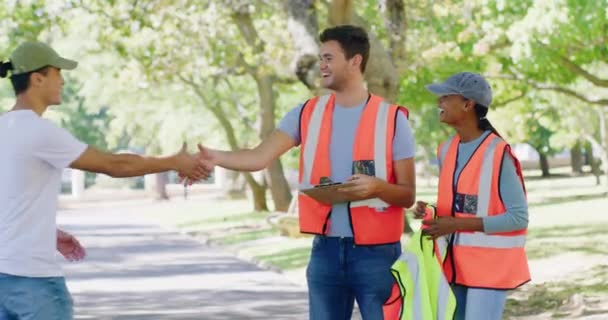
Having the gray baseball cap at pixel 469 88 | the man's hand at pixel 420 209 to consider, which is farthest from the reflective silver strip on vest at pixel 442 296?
the gray baseball cap at pixel 469 88

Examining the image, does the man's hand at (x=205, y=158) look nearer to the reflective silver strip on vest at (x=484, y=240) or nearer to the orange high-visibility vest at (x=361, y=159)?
the orange high-visibility vest at (x=361, y=159)

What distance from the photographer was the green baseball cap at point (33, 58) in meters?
6.02

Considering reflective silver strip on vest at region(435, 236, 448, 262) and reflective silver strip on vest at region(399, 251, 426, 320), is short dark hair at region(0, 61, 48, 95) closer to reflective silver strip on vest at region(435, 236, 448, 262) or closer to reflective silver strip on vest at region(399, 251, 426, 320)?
reflective silver strip on vest at region(399, 251, 426, 320)

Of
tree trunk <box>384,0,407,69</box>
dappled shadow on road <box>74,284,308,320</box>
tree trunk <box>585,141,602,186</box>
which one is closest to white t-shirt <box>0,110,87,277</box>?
dappled shadow on road <box>74,284,308,320</box>

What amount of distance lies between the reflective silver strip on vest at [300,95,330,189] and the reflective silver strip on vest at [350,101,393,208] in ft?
0.91

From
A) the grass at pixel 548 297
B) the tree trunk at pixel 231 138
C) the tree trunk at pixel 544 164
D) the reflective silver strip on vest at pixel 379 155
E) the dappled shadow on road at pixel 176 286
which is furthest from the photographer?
the tree trunk at pixel 544 164

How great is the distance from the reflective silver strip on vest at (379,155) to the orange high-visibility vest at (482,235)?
1.49 ft

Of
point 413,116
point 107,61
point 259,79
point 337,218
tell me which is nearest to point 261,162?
point 337,218

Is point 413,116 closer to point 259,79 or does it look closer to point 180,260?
point 259,79

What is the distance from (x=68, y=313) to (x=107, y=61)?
1919 inches

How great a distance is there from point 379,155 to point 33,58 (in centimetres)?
162

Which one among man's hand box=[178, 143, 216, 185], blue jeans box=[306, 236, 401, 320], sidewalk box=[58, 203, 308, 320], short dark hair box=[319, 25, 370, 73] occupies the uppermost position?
short dark hair box=[319, 25, 370, 73]

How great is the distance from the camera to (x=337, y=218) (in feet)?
21.0

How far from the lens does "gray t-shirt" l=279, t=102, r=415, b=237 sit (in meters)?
6.38
